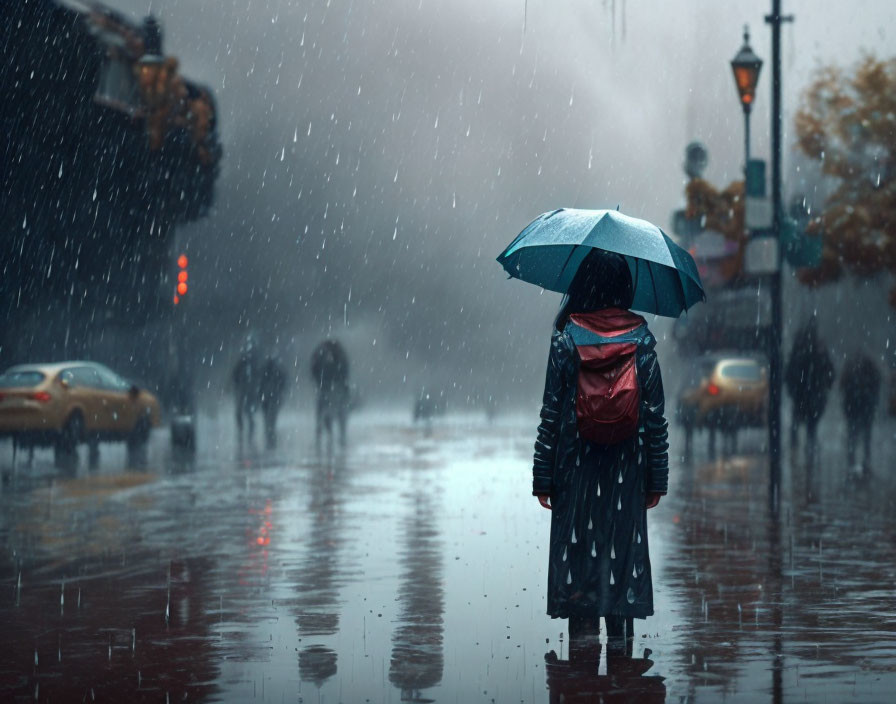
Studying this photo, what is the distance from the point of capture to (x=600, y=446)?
21.2ft

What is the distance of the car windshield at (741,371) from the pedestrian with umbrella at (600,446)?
23565 millimetres

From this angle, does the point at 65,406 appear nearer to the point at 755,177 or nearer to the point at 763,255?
the point at 755,177

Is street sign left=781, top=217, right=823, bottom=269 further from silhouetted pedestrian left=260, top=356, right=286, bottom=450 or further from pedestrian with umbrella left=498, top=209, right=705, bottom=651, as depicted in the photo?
silhouetted pedestrian left=260, top=356, right=286, bottom=450

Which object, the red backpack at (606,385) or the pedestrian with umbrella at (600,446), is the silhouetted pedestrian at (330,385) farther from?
the red backpack at (606,385)

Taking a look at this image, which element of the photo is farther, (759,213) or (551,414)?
(759,213)

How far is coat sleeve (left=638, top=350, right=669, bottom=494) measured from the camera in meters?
6.35

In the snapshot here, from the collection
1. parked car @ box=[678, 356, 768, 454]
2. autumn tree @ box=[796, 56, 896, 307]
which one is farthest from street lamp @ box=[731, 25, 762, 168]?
autumn tree @ box=[796, 56, 896, 307]

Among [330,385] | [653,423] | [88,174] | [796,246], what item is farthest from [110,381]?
[653,423]

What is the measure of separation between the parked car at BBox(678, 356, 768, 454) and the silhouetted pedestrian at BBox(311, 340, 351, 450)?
667cm

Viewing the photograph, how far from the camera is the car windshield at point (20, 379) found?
75.9ft

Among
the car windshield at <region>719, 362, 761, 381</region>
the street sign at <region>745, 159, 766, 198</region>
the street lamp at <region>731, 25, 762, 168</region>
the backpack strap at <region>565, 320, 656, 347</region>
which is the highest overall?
the street lamp at <region>731, 25, 762, 168</region>

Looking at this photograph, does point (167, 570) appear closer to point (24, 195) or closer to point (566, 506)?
point (566, 506)

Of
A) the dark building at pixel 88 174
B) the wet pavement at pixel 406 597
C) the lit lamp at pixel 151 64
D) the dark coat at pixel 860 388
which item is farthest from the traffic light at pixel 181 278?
the dark coat at pixel 860 388

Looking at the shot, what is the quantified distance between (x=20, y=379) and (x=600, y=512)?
18362mm
